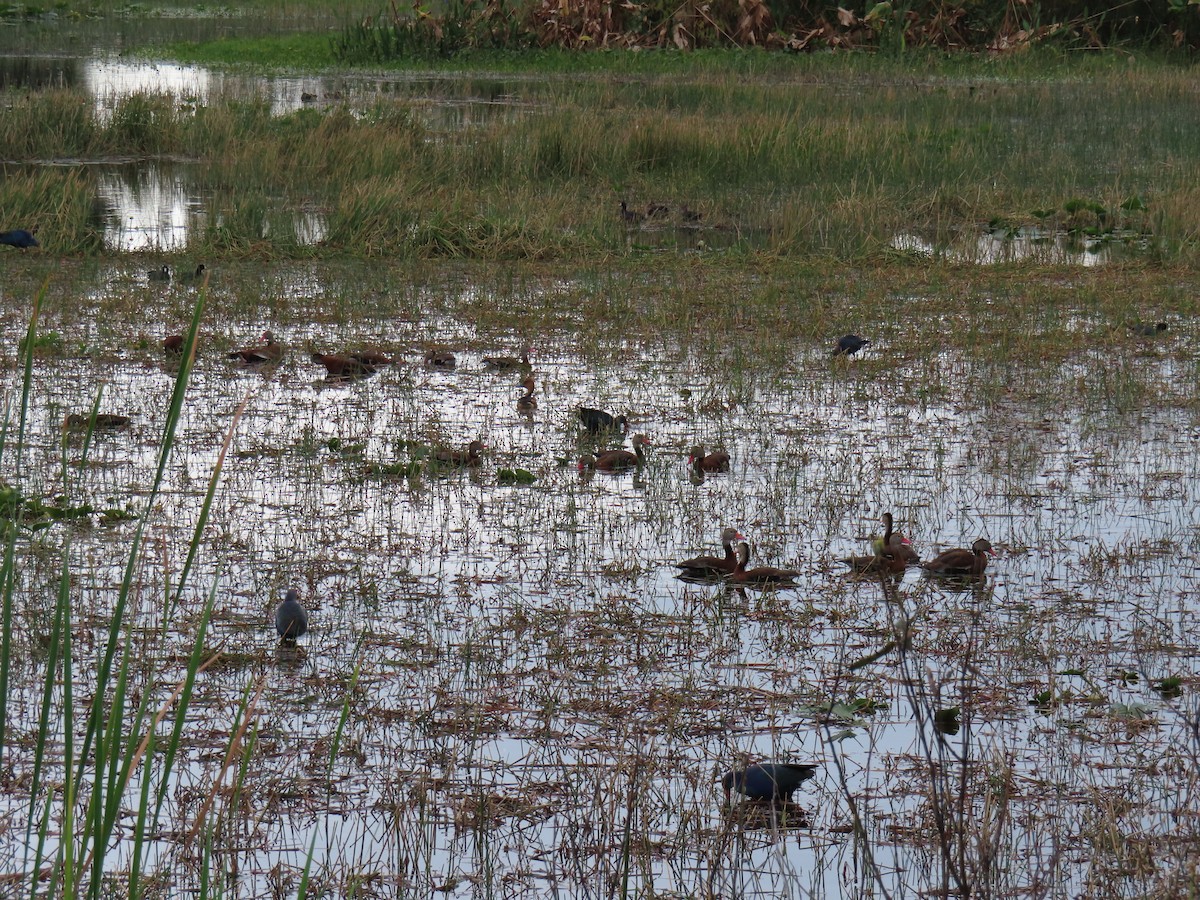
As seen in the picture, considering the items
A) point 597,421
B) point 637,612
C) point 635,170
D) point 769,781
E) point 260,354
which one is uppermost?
point 769,781

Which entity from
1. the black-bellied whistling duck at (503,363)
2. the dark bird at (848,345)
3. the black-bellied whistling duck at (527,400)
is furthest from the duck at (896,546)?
the black-bellied whistling duck at (503,363)

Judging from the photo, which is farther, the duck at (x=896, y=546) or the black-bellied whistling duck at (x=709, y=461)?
the black-bellied whistling duck at (x=709, y=461)

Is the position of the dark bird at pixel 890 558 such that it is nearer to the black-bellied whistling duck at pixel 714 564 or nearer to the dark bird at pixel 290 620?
the black-bellied whistling duck at pixel 714 564

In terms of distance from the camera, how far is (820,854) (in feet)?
11.0

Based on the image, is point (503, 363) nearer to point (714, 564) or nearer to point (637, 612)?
point (714, 564)

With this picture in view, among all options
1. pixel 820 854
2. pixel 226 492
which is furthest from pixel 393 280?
pixel 820 854

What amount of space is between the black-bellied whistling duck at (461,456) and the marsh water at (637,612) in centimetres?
6

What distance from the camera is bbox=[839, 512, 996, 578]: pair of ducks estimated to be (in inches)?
199

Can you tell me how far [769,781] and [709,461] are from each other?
121 inches

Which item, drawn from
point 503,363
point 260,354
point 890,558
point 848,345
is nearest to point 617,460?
point 890,558

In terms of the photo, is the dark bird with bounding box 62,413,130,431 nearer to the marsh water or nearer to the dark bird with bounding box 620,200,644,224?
the marsh water

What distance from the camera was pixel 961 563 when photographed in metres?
5.07

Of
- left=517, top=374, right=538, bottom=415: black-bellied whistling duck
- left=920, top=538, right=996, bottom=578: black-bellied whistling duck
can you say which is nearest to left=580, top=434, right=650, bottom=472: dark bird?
left=517, top=374, right=538, bottom=415: black-bellied whistling duck

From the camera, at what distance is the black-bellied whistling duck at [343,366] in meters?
8.12
